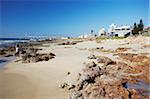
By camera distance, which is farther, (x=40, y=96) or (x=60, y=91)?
(x=60, y=91)

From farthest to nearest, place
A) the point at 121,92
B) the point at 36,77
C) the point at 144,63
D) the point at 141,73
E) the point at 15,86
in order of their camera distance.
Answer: the point at 144,63 < the point at 141,73 < the point at 36,77 < the point at 15,86 < the point at 121,92

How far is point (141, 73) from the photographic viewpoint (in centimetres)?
1052

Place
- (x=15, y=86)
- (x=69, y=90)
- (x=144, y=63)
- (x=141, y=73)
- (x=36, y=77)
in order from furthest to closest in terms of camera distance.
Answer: (x=144, y=63) < (x=141, y=73) < (x=36, y=77) < (x=15, y=86) < (x=69, y=90)

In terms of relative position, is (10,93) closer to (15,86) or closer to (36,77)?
(15,86)

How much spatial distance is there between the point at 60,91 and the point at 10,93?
5.70ft

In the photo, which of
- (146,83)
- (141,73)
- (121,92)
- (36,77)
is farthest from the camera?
(141,73)

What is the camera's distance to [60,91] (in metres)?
7.24

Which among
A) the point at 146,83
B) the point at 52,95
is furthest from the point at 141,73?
the point at 52,95

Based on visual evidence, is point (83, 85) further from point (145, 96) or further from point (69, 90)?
point (145, 96)

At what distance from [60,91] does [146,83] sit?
4.00 m

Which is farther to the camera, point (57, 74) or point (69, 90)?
point (57, 74)

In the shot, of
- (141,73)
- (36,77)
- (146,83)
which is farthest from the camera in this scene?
(141,73)

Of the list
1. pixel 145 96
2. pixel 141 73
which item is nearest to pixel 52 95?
pixel 145 96

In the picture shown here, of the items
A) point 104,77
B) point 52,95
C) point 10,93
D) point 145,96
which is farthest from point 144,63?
point 10,93
